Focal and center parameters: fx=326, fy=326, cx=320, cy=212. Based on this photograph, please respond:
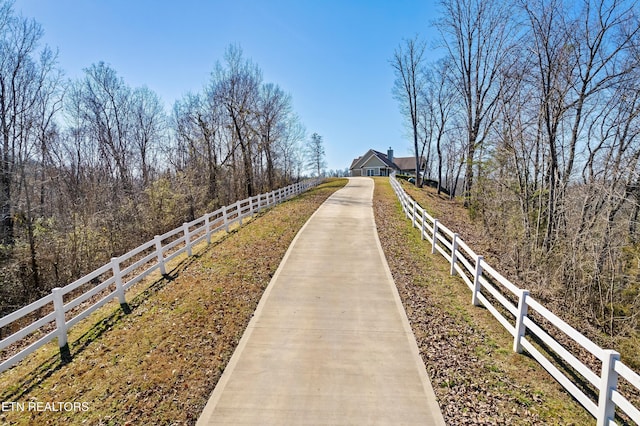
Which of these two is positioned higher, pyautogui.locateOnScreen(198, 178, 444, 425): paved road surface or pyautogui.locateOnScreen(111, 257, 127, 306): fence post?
pyautogui.locateOnScreen(111, 257, 127, 306): fence post

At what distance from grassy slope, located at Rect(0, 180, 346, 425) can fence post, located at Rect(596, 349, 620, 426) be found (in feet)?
16.7

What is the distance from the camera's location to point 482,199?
16578 millimetres

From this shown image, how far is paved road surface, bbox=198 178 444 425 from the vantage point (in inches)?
175

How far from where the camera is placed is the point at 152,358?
18.7 feet

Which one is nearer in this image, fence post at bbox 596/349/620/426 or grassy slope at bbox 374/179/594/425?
fence post at bbox 596/349/620/426

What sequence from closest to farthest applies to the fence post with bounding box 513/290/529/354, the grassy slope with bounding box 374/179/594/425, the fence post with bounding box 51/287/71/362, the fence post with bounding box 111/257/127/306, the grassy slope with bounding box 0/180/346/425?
the grassy slope with bounding box 374/179/594/425, the grassy slope with bounding box 0/180/346/425, the fence post with bounding box 513/290/529/354, the fence post with bounding box 51/287/71/362, the fence post with bounding box 111/257/127/306

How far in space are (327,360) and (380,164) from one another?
5652cm

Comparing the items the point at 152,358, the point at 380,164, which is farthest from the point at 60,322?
the point at 380,164

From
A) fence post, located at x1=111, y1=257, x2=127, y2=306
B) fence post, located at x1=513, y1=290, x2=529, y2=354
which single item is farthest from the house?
fence post, located at x1=111, y1=257, x2=127, y2=306

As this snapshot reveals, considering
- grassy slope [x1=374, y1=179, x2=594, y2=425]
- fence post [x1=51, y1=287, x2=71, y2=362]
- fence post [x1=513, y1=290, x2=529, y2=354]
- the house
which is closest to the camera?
grassy slope [x1=374, y1=179, x2=594, y2=425]

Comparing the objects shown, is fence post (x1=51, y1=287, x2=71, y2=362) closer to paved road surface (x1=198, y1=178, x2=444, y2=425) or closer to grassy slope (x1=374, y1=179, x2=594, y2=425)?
paved road surface (x1=198, y1=178, x2=444, y2=425)

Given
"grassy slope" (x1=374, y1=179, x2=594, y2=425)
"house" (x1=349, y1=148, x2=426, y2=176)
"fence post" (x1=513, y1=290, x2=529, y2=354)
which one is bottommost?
"grassy slope" (x1=374, y1=179, x2=594, y2=425)

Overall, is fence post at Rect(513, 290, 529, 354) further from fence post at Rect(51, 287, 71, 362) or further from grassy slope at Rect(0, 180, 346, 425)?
fence post at Rect(51, 287, 71, 362)

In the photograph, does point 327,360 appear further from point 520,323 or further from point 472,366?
point 520,323
